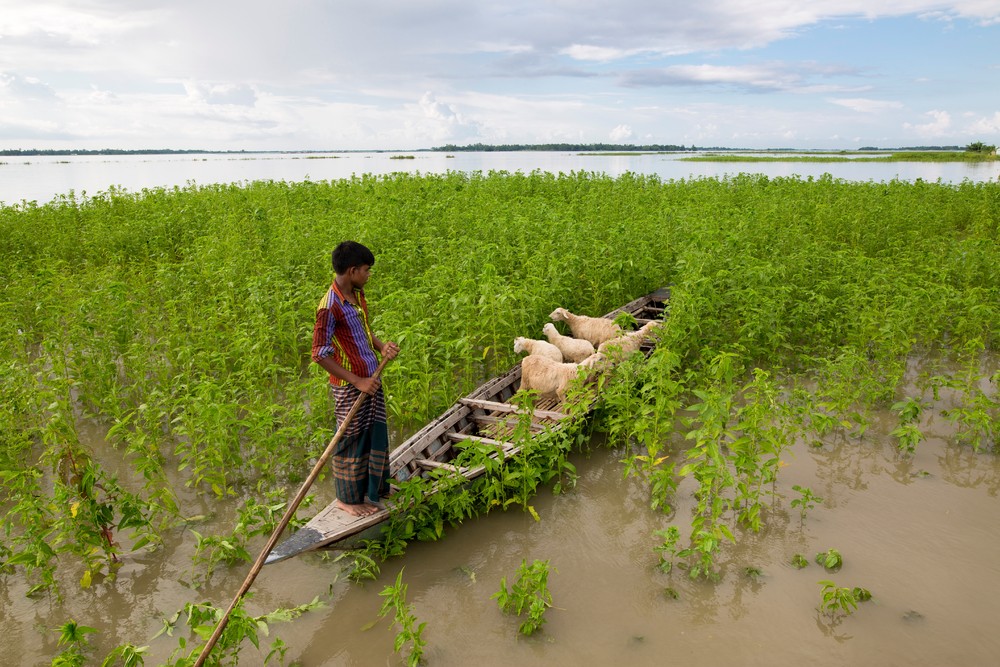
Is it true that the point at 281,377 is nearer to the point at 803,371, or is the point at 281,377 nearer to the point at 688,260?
the point at 688,260

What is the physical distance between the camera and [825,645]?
3.84 m

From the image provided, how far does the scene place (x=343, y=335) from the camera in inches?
168

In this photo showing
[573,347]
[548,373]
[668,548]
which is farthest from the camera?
[573,347]

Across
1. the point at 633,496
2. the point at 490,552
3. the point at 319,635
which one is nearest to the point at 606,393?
the point at 633,496

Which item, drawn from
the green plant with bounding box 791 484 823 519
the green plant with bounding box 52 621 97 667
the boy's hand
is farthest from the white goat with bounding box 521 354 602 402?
the green plant with bounding box 52 621 97 667

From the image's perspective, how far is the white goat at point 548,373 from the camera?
6633 mm

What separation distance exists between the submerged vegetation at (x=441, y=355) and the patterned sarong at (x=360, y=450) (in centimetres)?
35

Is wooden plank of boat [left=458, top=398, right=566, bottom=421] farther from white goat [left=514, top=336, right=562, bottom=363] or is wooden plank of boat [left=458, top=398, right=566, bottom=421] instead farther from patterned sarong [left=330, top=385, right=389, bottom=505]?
patterned sarong [left=330, top=385, right=389, bottom=505]

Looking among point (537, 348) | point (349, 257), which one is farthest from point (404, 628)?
point (537, 348)

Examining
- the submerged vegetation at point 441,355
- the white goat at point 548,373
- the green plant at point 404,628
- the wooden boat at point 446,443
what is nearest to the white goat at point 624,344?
the white goat at point 548,373

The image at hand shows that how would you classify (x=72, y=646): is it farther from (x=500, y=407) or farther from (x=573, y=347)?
(x=573, y=347)

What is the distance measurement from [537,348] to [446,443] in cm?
186

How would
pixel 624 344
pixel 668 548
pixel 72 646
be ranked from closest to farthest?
pixel 72 646 → pixel 668 548 → pixel 624 344

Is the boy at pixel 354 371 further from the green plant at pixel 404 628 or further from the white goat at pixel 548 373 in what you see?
the white goat at pixel 548 373
